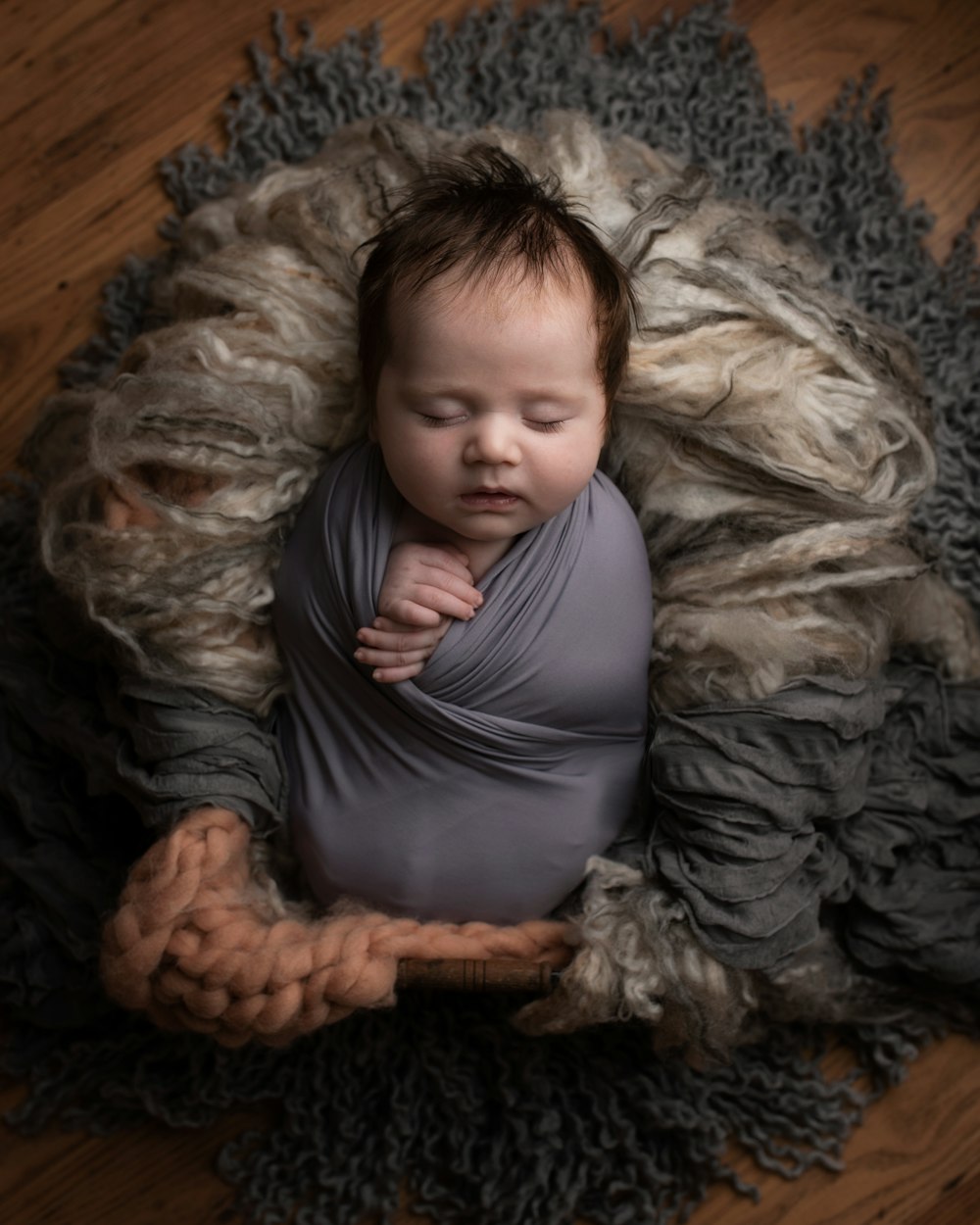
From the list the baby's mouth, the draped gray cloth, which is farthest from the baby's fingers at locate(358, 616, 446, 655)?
the draped gray cloth

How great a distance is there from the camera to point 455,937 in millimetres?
1083

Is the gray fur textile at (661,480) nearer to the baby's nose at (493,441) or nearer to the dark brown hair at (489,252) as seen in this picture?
the dark brown hair at (489,252)

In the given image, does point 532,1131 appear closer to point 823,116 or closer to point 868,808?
point 868,808

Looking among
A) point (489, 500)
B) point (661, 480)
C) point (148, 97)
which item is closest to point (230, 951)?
point (489, 500)

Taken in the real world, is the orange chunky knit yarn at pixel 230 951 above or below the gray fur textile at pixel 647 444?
below

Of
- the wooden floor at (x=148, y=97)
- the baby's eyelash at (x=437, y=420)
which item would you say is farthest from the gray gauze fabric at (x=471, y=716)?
the wooden floor at (x=148, y=97)

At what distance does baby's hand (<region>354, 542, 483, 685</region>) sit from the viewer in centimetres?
105

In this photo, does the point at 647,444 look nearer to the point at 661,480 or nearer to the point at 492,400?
the point at 661,480

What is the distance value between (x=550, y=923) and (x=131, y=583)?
1.47 feet

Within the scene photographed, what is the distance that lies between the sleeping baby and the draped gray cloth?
92 mm

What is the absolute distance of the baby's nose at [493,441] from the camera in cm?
95

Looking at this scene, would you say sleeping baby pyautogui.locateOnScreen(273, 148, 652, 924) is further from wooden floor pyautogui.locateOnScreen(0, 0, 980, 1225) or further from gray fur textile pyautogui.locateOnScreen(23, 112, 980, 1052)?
wooden floor pyautogui.locateOnScreen(0, 0, 980, 1225)

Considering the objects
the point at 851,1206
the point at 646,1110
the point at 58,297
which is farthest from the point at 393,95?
the point at 851,1206

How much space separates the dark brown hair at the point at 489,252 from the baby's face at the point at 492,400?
14 millimetres
